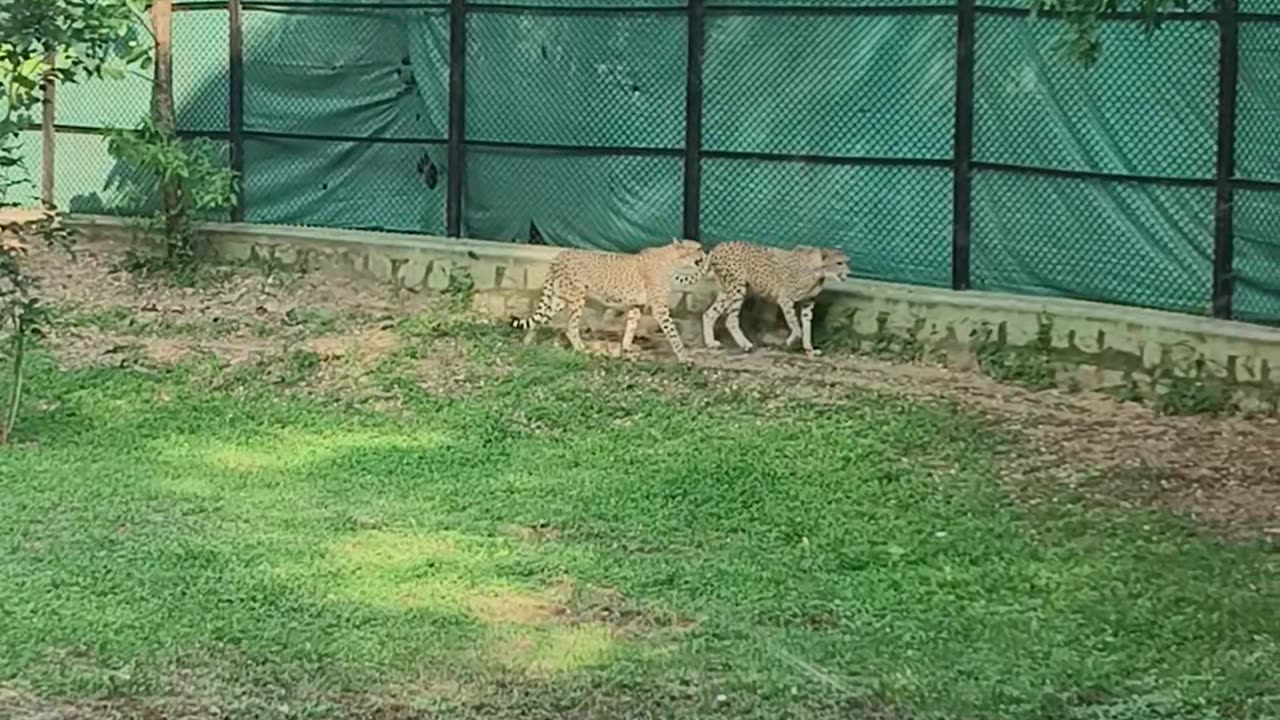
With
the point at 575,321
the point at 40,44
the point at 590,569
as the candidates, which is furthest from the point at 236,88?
the point at 590,569

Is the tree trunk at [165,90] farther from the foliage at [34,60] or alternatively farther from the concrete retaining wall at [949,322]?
the foliage at [34,60]

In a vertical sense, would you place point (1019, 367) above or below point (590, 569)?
above

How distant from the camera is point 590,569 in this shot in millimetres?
6617

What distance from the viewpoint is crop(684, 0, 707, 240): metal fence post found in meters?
10.8

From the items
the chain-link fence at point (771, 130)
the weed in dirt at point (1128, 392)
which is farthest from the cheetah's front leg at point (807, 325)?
the weed in dirt at point (1128, 392)

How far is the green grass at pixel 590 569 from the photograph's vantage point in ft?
17.9

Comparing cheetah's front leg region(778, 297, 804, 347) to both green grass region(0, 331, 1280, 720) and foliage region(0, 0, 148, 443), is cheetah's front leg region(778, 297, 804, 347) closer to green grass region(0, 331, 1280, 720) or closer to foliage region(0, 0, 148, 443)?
green grass region(0, 331, 1280, 720)

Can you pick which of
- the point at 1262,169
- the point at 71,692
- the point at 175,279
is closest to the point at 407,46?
the point at 175,279

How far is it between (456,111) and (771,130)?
1988 mm

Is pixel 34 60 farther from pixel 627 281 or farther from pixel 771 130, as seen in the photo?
pixel 771 130

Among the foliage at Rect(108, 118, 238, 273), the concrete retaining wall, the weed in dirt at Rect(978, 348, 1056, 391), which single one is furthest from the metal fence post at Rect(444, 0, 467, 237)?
the weed in dirt at Rect(978, 348, 1056, 391)

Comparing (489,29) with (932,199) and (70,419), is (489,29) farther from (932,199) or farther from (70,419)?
(70,419)

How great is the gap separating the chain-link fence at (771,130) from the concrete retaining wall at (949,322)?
254 mm

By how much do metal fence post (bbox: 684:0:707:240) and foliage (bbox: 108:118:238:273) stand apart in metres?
2.75
